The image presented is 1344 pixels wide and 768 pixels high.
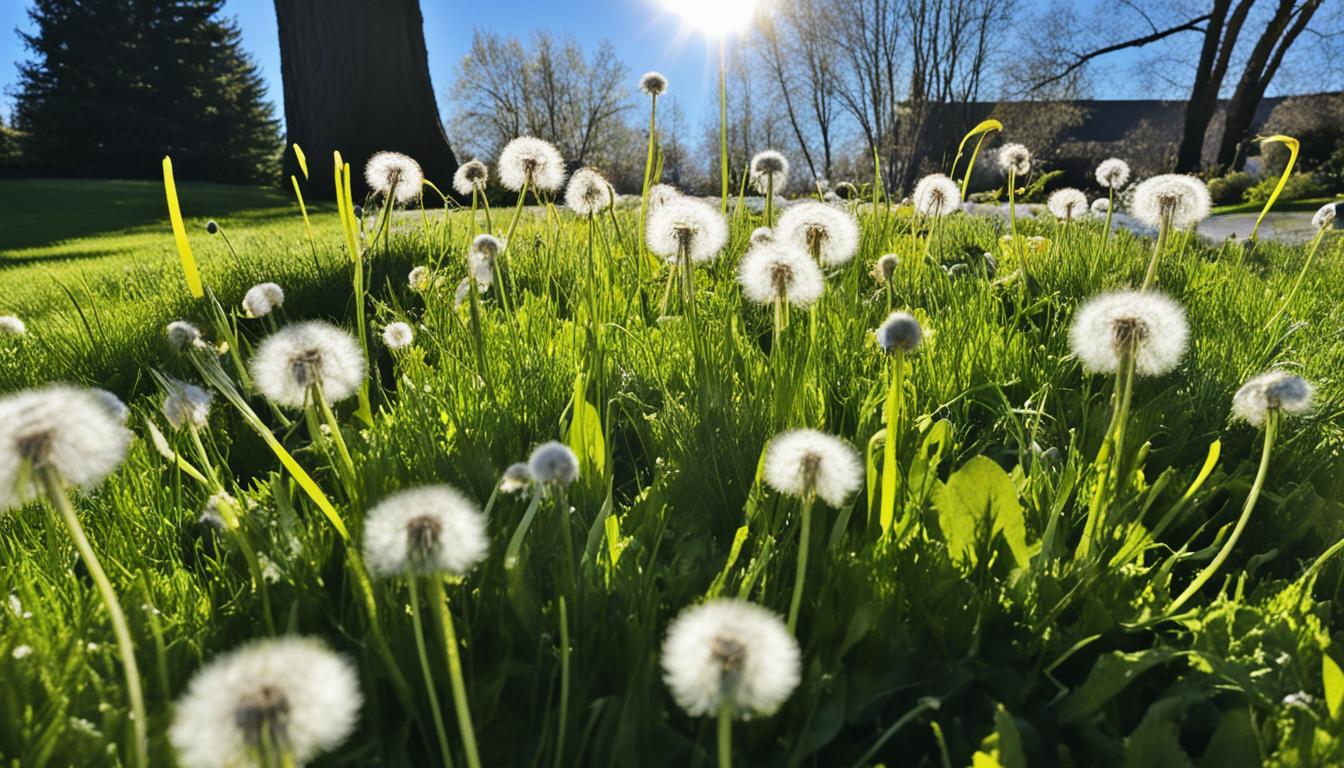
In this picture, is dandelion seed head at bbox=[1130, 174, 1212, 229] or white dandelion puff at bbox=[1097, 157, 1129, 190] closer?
dandelion seed head at bbox=[1130, 174, 1212, 229]

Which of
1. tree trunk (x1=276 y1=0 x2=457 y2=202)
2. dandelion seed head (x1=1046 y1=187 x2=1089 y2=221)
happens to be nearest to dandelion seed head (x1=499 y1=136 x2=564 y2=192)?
dandelion seed head (x1=1046 y1=187 x2=1089 y2=221)

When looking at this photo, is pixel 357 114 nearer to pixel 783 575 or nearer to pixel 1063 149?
pixel 783 575

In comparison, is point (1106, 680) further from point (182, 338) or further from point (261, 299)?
point (261, 299)

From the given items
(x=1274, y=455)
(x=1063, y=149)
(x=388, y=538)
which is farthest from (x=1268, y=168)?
(x=388, y=538)

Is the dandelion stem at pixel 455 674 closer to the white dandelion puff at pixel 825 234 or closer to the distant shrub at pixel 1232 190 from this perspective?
the white dandelion puff at pixel 825 234

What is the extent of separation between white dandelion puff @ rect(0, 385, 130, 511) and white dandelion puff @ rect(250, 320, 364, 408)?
322 millimetres

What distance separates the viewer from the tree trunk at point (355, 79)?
11.3 m

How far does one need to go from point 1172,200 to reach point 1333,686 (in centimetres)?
126

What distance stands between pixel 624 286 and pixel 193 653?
1830 millimetres

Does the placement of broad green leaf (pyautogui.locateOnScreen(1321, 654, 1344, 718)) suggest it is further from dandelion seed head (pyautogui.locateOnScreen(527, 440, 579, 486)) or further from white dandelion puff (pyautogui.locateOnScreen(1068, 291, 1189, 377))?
dandelion seed head (pyautogui.locateOnScreen(527, 440, 579, 486))

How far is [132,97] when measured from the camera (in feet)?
119

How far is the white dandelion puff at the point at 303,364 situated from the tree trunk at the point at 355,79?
11.0 m

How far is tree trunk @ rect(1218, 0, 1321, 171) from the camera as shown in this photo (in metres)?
21.2

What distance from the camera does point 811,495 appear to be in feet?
2.99
